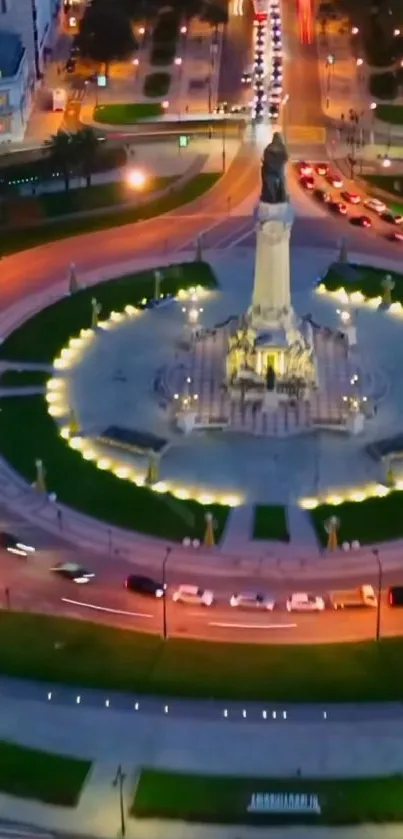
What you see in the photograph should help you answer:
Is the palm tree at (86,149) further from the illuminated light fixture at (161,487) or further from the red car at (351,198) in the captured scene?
the illuminated light fixture at (161,487)

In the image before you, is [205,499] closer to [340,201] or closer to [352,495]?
[352,495]

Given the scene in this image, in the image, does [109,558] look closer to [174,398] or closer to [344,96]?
[174,398]

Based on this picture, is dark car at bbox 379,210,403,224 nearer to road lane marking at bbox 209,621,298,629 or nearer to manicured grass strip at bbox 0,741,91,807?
road lane marking at bbox 209,621,298,629

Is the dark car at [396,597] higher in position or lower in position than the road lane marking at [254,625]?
higher

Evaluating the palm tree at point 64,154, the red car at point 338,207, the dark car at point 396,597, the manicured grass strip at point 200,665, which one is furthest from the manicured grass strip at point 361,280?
the manicured grass strip at point 200,665

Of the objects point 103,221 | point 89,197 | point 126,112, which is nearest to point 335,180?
point 103,221
